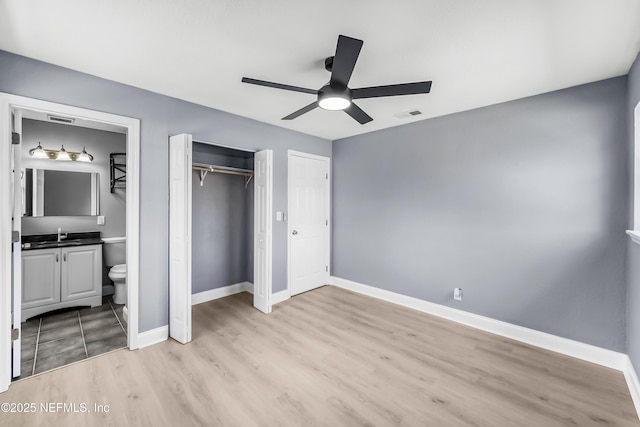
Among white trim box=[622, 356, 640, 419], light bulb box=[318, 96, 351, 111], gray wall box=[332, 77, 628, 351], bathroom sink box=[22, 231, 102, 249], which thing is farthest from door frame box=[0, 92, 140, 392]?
white trim box=[622, 356, 640, 419]

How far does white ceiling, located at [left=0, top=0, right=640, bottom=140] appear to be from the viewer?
1.65 m

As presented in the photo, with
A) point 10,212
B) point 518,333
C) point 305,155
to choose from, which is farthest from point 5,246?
point 518,333

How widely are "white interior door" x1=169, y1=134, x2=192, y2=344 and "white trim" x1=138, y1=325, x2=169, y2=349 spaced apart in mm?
77

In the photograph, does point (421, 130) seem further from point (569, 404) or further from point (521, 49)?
point (569, 404)

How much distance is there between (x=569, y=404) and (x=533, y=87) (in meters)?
2.69

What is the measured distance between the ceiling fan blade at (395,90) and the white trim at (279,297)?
2936mm

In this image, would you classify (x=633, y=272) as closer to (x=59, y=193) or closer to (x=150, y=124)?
(x=150, y=124)

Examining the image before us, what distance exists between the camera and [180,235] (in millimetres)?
2826

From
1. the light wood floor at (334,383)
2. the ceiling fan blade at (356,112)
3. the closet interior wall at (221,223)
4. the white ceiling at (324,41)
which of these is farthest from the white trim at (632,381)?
the closet interior wall at (221,223)

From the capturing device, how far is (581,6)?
160 cm

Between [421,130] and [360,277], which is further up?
[421,130]

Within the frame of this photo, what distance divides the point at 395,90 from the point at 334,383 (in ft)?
7.56

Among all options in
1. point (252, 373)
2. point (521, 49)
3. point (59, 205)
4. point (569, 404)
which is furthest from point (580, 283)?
point (59, 205)

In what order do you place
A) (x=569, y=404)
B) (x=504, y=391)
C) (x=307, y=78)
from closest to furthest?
(x=569, y=404), (x=504, y=391), (x=307, y=78)
